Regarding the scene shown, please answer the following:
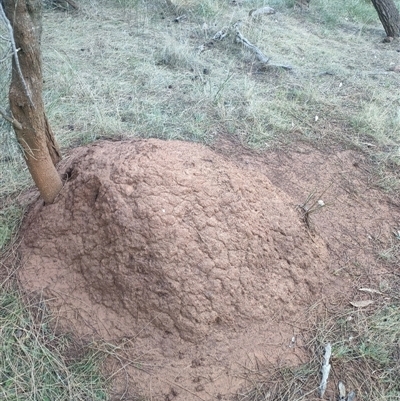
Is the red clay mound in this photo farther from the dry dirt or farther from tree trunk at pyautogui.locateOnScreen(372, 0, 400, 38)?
tree trunk at pyautogui.locateOnScreen(372, 0, 400, 38)

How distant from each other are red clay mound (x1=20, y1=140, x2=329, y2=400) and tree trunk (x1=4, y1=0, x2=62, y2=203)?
0.14 m

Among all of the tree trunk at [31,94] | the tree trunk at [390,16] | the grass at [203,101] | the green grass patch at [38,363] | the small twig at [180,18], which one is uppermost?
the tree trunk at [31,94]

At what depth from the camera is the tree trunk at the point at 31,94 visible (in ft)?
5.16

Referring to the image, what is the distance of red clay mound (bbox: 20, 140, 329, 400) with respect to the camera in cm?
181

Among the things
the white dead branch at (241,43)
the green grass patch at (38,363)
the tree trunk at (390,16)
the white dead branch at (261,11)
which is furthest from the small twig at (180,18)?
the green grass patch at (38,363)

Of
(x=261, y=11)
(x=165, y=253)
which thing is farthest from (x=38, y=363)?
(x=261, y=11)

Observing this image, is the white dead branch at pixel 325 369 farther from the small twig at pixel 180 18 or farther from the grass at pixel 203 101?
the small twig at pixel 180 18

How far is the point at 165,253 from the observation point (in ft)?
5.97

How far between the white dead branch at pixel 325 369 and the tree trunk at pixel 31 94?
149 centimetres

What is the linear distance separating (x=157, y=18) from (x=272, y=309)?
4673mm

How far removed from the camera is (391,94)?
4.11m

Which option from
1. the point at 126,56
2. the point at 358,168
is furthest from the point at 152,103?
the point at 358,168

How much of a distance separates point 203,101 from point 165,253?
211cm

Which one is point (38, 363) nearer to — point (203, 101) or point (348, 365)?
point (348, 365)
